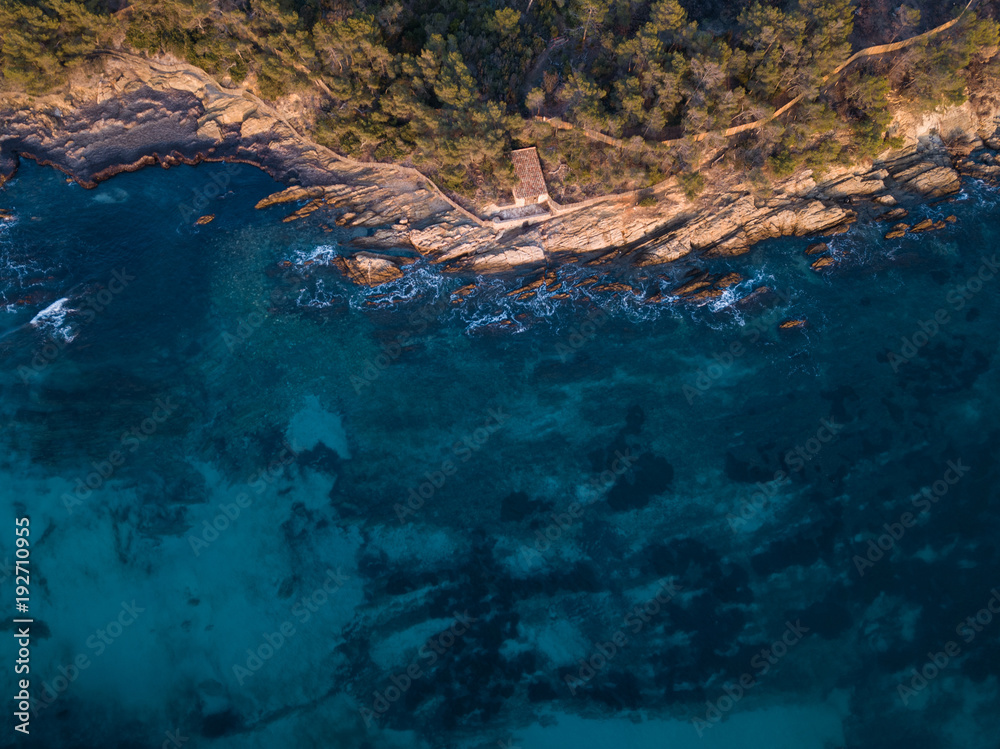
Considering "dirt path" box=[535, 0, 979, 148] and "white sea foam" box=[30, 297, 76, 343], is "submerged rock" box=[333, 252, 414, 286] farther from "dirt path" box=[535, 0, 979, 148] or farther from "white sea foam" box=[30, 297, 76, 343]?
"white sea foam" box=[30, 297, 76, 343]

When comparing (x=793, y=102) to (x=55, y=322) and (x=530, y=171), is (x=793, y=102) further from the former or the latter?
(x=55, y=322)

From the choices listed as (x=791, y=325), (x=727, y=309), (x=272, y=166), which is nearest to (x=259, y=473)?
(x=272, y=166)

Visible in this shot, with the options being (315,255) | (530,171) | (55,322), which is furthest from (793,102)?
(55,322)

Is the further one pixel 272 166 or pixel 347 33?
pixel 272 166

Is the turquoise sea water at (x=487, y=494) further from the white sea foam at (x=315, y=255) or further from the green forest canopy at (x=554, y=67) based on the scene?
the green forest canopy at (x=554, y=67)

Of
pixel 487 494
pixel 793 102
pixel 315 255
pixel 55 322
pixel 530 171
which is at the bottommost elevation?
pixel 487 494

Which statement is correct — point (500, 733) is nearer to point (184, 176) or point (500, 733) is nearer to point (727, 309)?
point (727, 309)
